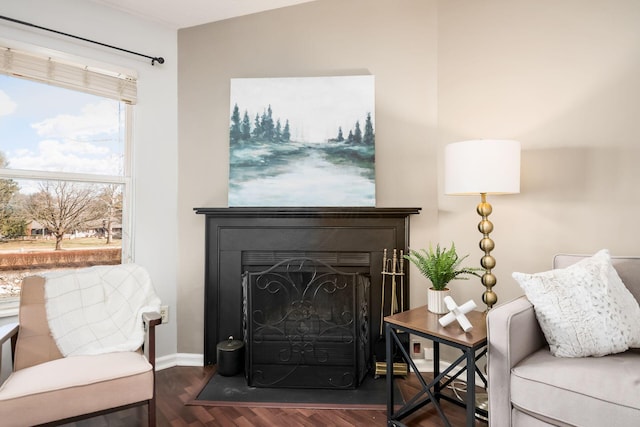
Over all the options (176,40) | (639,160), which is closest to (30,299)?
(176,40)

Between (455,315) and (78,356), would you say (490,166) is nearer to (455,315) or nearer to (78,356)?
(455,315)

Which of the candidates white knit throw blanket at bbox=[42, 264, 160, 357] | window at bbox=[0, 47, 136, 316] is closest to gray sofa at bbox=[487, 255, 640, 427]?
white knit throw blanket at bbox=[42, 264, 160, 357]

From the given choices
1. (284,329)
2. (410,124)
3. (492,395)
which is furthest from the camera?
(410,124)

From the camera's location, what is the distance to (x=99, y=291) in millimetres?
2033

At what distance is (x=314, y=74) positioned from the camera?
262 centimetres

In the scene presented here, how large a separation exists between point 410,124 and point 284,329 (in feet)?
5.85

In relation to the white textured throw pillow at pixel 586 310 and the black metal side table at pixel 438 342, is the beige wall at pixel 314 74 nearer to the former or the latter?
the black metal side table at pixel 438 342

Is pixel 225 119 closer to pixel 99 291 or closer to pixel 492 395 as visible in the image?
pixel 99 291

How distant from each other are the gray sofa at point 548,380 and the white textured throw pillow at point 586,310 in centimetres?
5

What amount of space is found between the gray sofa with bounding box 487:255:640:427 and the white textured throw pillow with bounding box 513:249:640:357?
0.05 m

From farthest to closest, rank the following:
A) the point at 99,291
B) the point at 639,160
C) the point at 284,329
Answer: the point at 284,329 → the point at 99,291 → the point at 639,160

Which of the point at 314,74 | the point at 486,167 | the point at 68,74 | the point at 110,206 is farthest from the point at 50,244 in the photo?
the point at 486,167

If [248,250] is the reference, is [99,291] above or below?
below

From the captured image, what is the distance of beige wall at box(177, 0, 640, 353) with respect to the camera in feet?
6.23
